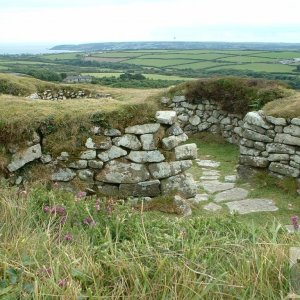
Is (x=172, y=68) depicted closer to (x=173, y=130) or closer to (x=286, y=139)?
(x=286, y=139)

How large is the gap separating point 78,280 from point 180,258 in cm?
73

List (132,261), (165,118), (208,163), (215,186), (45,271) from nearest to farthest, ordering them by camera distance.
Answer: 1. (45,271)
2. (132,261)
3. (165,118)
4. (215,186)
5. (208,163)

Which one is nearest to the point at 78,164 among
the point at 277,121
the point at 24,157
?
the point at 24,157

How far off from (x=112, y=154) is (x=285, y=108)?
4.07 m

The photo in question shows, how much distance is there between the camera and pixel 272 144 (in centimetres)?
835

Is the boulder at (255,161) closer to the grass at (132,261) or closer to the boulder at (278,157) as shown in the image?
the boulder at (278,157)

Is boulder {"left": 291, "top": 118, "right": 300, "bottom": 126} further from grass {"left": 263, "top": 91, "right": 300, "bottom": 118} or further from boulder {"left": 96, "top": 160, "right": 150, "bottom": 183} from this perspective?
boulder {"left": 96, "top": 160, "right": 150, "bottom": 183}

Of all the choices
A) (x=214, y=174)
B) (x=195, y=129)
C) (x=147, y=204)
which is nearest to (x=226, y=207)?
(x=147, y=204)

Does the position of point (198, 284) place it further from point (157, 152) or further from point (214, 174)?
point (214, 174)

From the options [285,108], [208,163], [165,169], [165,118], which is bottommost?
[208,163]

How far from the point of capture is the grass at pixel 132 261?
8.79 ft

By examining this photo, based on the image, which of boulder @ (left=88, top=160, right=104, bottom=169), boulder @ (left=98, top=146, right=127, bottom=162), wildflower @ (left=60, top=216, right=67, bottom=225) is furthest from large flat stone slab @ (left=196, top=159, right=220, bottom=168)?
wildflower @ (left=60, top=216, right=67, bottom=225)

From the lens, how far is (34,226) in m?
3.74

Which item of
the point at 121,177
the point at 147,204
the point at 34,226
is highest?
the point at 34,226
